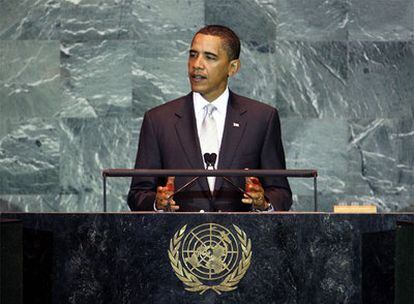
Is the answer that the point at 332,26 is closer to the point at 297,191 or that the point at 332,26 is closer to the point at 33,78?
the point at 297,191

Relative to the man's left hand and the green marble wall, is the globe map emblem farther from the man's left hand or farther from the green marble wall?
the green marble wall

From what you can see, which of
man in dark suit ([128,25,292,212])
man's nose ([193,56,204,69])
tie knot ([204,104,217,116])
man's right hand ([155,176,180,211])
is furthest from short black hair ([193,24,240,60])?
man's right hand ([155,176,180,211])

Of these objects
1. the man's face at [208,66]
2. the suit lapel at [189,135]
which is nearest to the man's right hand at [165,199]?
the suit lapel at [189,135]

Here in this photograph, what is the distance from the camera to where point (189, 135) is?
6.00m

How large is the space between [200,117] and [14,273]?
1.83m

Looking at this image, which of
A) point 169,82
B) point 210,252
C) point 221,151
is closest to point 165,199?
point 210,252

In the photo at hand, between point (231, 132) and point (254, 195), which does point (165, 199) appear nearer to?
point (254, 195)

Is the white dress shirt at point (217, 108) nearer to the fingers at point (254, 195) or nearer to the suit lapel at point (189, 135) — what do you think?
the suit lapel at point (189, 135)

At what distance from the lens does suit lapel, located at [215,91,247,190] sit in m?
→ 5.91

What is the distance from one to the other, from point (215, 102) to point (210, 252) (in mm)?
1629

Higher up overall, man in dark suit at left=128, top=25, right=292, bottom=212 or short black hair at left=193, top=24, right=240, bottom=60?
short black hair at left=193, top=24, right=240, bottom=60

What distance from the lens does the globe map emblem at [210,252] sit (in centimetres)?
471

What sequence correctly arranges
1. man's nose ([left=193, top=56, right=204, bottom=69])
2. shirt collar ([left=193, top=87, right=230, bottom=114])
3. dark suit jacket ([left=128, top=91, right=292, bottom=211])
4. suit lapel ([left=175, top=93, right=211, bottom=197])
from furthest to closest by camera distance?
shirt collar ([left=193, top=87, right=230, bottom=114]) → man's nose ([left=193, top=56, right=204, bottom=69]) → suit lapel ([left=175, top=93, right=211, bottom=197]) → dark suit jacket ([left=128, top=91, right=292, bottom=211])

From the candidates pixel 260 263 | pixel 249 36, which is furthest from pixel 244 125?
pixel 249 36
